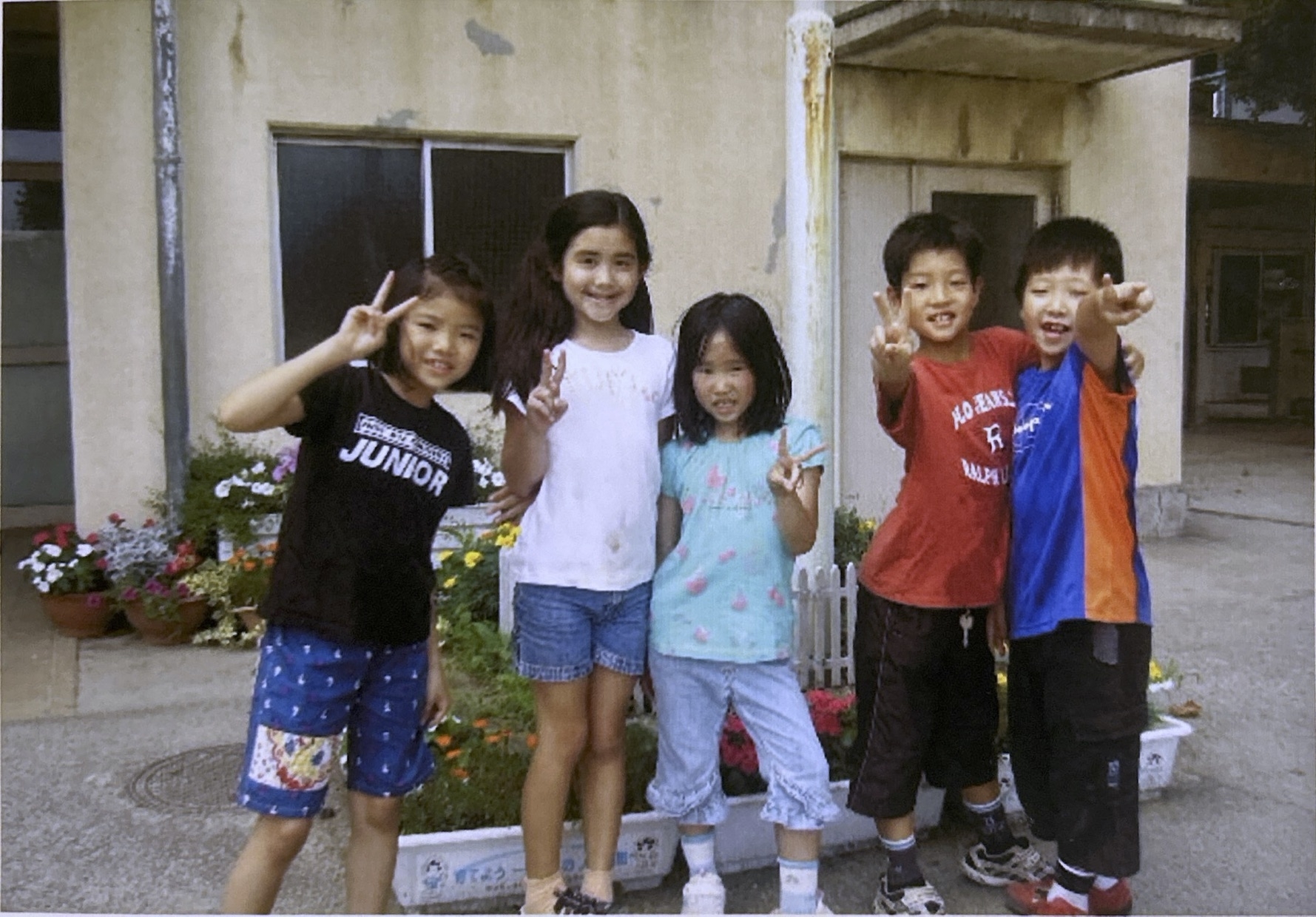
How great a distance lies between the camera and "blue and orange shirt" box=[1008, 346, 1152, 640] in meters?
2.41

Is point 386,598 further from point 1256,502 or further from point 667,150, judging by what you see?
point 1256,502

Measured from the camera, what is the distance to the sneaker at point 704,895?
2525 millimetres

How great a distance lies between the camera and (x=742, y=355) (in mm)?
2467

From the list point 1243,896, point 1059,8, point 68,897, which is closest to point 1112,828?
point 1243,896

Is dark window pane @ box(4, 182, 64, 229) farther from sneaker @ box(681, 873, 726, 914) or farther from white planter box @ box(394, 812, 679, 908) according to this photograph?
sneaker @ box(681, 873, 726, 914)

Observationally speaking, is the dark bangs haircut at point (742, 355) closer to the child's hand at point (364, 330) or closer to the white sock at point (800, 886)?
the child's hand at point (364, 330)

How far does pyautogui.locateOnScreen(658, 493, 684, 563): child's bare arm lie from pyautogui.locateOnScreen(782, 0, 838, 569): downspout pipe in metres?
1.12

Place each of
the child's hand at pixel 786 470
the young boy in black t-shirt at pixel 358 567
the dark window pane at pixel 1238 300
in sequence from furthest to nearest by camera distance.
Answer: the dark window pane at pixel 1238 300
the child's hand at pixel 786 470
the young boy in black t-shirt at pixel 358 567

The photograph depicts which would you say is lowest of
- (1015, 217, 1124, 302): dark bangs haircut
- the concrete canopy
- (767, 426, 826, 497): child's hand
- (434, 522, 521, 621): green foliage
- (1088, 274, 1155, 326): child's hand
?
(434, 522, 521, 621): green foliage

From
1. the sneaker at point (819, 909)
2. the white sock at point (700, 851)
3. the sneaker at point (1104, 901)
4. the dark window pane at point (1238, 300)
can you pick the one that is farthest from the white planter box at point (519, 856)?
the dark window pane at point (1238, 300)

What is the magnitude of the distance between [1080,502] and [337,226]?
457cm

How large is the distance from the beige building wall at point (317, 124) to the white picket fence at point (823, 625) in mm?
2777

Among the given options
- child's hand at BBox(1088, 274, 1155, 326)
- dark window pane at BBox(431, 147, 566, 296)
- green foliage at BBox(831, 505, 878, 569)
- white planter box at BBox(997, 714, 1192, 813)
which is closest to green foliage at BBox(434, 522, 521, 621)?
green foliage at BBox(831, 505, 878, 569)

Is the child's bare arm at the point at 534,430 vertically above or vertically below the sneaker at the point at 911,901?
above
